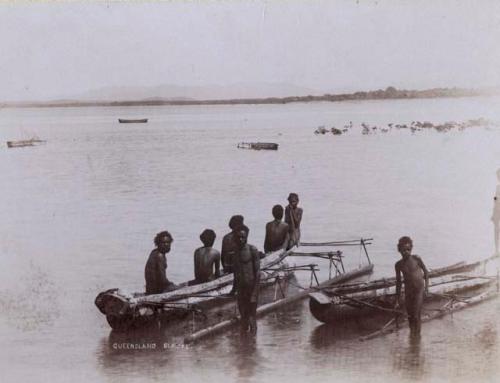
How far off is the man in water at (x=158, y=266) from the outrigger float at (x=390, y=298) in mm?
1509

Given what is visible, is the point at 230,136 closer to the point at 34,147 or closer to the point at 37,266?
the point at 34,147

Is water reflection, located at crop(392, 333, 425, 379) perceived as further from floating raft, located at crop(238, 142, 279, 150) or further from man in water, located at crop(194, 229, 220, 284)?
floating raft, located at crop(238, 142, 279, 150)

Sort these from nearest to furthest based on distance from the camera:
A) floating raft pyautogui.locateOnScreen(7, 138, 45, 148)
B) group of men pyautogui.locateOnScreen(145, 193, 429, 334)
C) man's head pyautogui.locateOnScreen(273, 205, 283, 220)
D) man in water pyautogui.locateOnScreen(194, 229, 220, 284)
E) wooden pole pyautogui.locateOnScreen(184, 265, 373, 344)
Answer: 1. group of men pyautogui.locateOnScreen(145, 193, 429, 334)
2. wooden pole pyautogui.locateOnScreen(184, 265, 373, 344)
3. man in water pyautogui.locateOnScreen(194, 229, 220, 284)
4. man's head pyautogui.locateOnScreen(273, 205, 283, 220)
5. floating raft pyautogui.locateOnScreen(7, 138, 45, 148)

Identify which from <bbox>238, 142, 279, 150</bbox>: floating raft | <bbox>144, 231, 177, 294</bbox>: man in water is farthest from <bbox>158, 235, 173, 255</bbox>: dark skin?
<bbox>238, 142, 279, 150</bbox>: floating raft

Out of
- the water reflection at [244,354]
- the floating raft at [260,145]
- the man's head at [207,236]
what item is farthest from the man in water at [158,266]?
the floating raft at [260,145]

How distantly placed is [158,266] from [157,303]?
38cm

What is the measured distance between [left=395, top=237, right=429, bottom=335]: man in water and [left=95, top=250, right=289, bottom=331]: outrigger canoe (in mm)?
1670

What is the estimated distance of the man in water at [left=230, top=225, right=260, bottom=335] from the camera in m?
7.03

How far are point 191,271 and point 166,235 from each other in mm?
2331

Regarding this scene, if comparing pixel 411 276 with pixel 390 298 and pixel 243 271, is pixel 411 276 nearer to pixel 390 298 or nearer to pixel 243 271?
pixel 390 298

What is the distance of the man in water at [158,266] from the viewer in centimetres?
739

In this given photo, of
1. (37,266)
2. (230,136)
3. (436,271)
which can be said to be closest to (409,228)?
(436,271)

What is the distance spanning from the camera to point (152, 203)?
11.6 meters

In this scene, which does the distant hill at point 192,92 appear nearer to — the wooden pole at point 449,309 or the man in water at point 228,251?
the man in water at point 228,251
